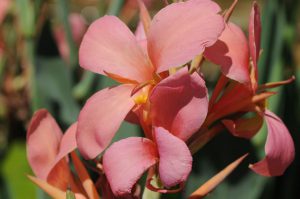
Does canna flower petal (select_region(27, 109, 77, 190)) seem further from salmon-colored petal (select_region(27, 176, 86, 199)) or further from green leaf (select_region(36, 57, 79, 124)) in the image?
green leaf (select_region(36, 57, 79, 124))

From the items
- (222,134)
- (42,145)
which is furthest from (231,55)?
(222,134)

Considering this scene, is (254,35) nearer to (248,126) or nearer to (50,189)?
(248,126)

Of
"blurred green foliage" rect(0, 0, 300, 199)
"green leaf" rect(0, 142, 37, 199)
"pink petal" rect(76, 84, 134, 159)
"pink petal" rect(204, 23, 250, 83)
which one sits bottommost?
"green leaf" rect(0, 142, 37, 199)

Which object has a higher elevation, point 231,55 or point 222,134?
point 231,55

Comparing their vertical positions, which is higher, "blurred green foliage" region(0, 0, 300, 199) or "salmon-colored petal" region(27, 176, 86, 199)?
"salmon-colored petal" region(27, 176, 86, 199)

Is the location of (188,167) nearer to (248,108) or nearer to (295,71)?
(248,108)

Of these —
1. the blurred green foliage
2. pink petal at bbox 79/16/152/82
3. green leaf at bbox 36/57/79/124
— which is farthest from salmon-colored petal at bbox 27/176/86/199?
green leaf at bbox 36/57/79/124

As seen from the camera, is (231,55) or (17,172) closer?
(231,55)
